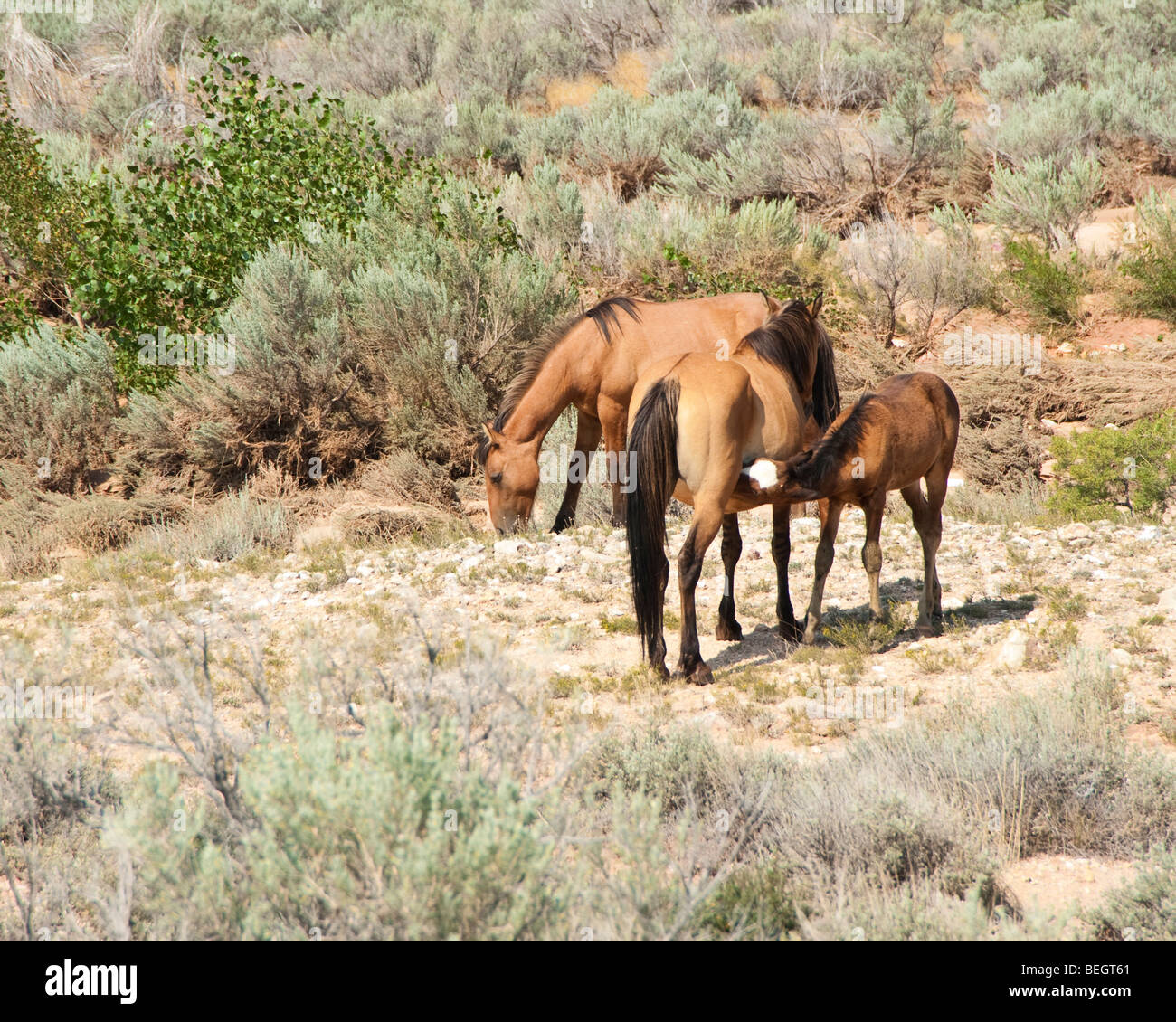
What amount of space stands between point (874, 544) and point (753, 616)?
3.64ft

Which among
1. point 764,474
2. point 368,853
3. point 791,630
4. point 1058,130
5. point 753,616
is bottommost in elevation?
point 753,616

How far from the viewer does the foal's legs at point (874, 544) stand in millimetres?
6262

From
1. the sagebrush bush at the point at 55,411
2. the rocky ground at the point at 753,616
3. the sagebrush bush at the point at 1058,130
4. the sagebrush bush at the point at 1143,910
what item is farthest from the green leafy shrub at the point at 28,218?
the sagebrush bush at the point at 1058,130

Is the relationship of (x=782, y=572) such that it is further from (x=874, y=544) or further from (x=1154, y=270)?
(x=1154, y=270)

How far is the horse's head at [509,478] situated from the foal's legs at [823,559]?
2795mm

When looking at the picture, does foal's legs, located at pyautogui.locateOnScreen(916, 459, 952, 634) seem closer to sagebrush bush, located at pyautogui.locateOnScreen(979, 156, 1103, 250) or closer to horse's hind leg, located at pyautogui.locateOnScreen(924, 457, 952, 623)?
horse's hind leg, located at pyautogui.locateOnScreen(924, 457, 952, 623)

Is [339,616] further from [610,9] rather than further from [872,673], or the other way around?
[610,9]

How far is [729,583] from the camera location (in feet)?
21.4

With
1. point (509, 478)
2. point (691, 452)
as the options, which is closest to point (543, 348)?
point (509, 478)

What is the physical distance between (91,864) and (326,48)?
921 inches

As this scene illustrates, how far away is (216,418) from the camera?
35.4 ft

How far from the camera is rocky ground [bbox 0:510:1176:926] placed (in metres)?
5.53

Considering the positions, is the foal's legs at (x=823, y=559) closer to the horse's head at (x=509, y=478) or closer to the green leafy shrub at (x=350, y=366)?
the horse's head at (x=509, y=478)
